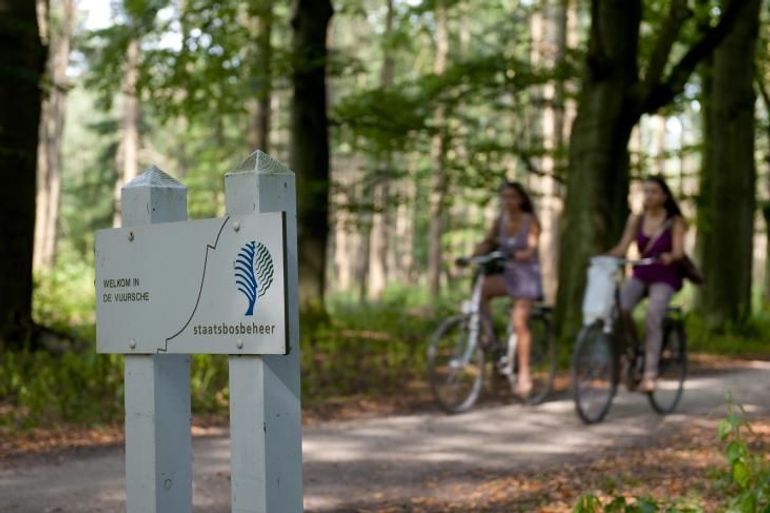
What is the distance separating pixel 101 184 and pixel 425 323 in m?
29.4

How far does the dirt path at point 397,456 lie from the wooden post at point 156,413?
185cm

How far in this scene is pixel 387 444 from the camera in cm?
752

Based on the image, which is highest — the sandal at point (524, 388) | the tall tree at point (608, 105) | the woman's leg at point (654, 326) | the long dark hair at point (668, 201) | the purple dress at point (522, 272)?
the tall tree at point (608, 105)

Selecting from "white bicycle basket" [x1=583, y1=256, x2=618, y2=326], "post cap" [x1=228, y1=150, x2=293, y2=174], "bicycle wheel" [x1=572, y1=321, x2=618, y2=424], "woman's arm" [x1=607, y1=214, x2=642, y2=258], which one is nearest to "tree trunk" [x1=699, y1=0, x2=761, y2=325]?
"woman's arm" [x1=607, y1=214, x2=642, y2=258]

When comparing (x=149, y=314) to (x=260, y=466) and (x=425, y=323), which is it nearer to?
(x=260, y=466)

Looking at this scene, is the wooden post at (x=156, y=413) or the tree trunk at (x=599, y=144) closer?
the wooden post at (x=156, y=413)

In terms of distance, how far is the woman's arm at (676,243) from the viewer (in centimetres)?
859

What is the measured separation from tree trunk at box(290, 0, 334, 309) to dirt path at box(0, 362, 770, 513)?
5879 mm

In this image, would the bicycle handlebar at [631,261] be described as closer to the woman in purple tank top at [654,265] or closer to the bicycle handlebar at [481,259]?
the woman in purple tank top at [654,265]

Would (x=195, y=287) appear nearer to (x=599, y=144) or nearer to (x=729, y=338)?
(x=599, y=144)

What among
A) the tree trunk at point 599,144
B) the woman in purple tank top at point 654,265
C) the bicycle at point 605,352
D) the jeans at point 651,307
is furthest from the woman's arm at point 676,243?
the tree trunk at point 599,144

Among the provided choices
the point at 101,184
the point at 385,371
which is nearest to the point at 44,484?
the point at 385,371

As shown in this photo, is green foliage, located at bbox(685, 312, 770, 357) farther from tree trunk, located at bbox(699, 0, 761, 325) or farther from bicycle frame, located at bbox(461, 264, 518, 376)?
bicycle frame, located at bbox(461, 264, 518, 376)

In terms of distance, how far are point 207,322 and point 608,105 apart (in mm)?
10503
